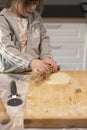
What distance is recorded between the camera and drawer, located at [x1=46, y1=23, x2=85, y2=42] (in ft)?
6.23

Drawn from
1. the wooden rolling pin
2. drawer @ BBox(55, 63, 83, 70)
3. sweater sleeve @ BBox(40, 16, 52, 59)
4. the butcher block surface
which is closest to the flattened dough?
the butcher block surface

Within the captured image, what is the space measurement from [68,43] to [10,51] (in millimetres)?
994

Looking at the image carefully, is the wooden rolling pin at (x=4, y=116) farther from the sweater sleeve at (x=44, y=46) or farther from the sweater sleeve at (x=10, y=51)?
the sweater sleeve at (x=44, y=46)

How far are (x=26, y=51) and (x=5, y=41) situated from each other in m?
0.15

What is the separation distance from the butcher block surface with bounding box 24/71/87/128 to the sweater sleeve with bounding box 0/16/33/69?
11 centimetres

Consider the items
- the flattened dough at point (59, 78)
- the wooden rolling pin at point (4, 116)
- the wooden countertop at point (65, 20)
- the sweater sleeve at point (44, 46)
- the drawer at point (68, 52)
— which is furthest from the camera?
the drawer at point (68, 52)

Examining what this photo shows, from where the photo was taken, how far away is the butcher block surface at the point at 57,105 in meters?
0.74

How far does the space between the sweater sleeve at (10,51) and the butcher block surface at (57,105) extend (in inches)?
4.4

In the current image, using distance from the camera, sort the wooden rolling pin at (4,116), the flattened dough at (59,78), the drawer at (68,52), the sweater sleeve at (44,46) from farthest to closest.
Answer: the drawer at (68,52) < the sweater sleeve at (44,46) < the flattened dough at (59,78) < the wooden rolling pin at (4,116)

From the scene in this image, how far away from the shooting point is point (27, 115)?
0.75 metres

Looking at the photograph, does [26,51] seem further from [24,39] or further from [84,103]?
[84,103]

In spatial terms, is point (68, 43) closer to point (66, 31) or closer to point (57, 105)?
point (66, 31)

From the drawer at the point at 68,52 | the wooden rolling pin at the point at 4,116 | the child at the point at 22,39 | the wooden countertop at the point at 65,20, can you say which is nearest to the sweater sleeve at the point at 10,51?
the child at the point at 22,39

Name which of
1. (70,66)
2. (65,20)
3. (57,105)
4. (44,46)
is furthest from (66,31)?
(57,105)
